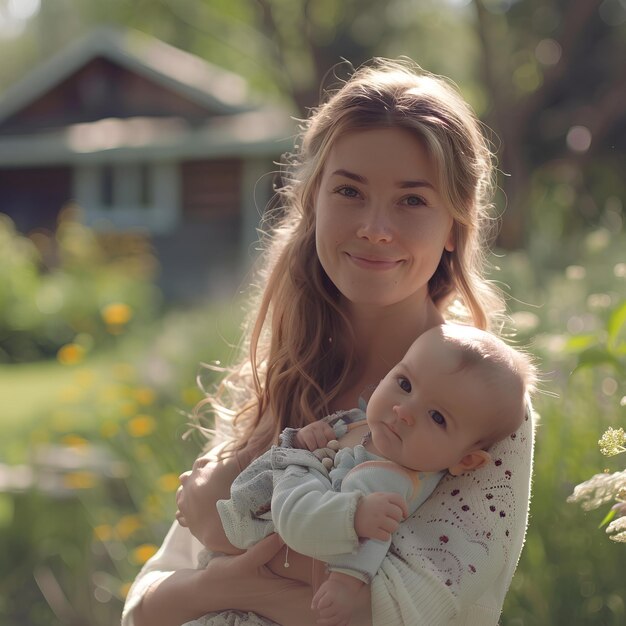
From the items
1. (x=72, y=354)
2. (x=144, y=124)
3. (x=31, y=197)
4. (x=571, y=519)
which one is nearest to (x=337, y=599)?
(x=571, y=519)

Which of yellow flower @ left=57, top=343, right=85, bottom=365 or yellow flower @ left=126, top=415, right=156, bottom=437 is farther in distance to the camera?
yellow flower @ left=57, top=343, right=85, bottom=365

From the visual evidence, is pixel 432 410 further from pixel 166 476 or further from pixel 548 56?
pixel 548 56

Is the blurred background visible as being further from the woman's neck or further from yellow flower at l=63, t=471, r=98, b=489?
the woman's neck

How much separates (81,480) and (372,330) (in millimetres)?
3609

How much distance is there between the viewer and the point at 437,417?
1.89 m

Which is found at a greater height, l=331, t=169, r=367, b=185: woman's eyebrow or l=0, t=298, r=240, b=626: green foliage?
l=331, t=169, r=367, b=185: woman's eyebrow

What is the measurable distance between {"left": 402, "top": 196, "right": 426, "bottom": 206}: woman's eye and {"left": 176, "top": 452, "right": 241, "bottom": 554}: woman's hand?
0.72 meters

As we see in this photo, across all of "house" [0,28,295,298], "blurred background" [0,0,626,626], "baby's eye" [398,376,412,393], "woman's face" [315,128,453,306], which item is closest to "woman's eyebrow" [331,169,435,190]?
"woman's face" [315,128,453,306]

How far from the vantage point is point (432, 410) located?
1888 mm

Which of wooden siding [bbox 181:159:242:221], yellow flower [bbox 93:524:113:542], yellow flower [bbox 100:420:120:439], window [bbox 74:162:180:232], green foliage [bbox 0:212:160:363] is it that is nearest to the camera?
yellow flower [bbox 93:524:113:542]

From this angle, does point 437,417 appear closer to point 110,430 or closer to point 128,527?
point 128,527

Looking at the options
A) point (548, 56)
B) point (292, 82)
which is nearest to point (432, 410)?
point (292, 82)

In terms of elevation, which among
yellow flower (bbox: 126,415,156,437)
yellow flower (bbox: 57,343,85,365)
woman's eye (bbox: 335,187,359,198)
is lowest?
yellow flower (bbox: 126,415,156,437)

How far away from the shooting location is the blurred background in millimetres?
3457
